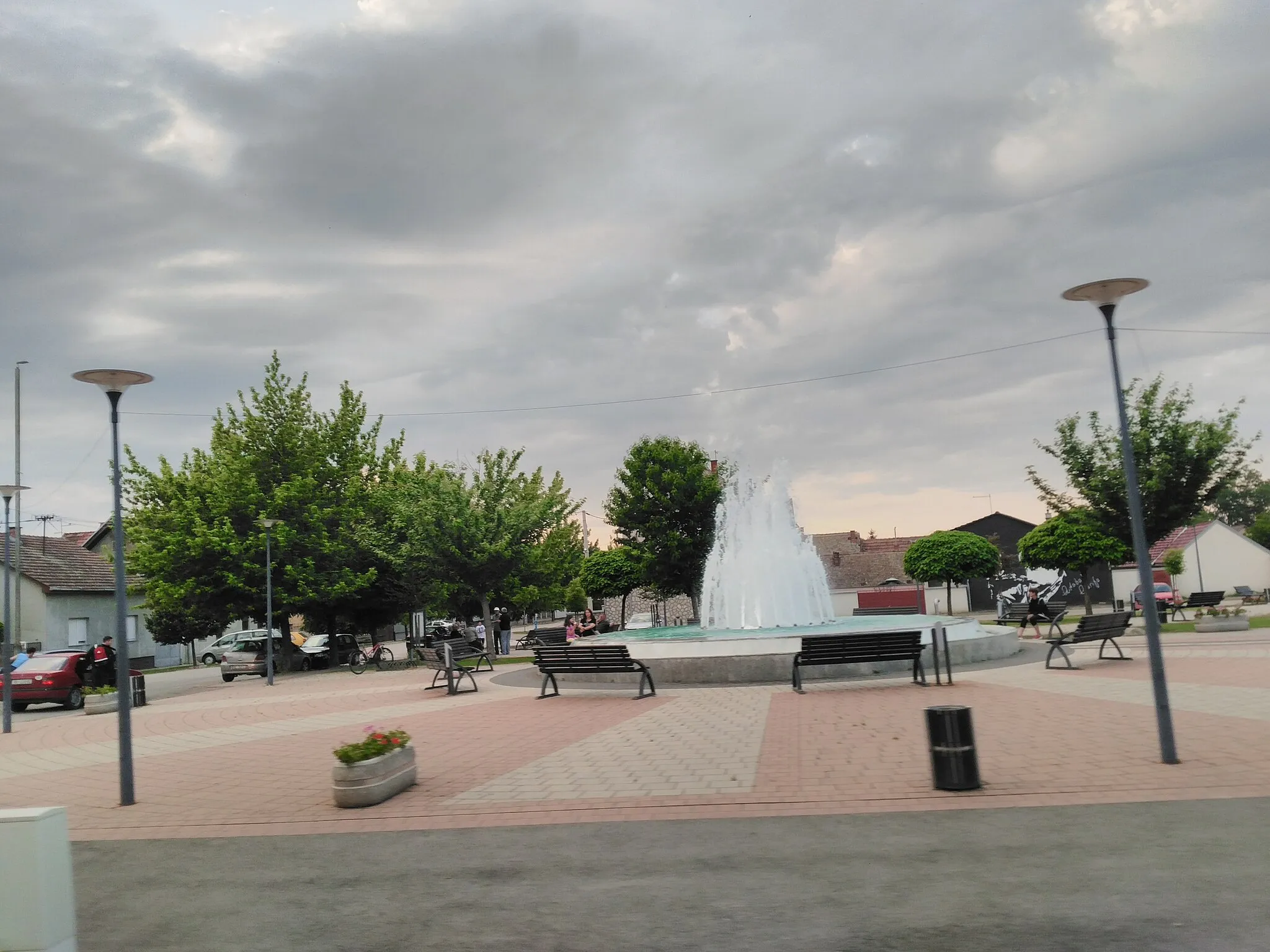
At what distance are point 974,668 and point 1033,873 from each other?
1264 centimetres

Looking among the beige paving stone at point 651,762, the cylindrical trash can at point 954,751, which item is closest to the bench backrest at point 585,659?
the beige paving stone at point 651,762

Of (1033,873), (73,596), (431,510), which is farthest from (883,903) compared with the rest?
(73,596)

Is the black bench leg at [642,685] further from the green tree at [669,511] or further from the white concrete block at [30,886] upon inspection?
the green tree at [669,511]

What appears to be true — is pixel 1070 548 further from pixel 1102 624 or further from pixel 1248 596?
pixel 1102 624

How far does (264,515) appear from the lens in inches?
1131

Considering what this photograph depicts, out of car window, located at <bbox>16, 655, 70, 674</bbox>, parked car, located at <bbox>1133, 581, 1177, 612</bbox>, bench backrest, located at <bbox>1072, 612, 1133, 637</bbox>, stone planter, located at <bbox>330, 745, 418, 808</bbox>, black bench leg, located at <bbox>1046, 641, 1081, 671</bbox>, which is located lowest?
parked car, located at <bbox>1133, 581, 1177, 612</bbox>

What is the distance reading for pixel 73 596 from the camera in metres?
45.2

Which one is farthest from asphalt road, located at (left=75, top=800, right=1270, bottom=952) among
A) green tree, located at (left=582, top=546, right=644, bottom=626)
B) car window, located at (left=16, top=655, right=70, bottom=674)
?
green tree, located at (left=582, top=546, right=644, bottom=626)

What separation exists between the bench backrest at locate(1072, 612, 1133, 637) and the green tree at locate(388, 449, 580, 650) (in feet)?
58.6

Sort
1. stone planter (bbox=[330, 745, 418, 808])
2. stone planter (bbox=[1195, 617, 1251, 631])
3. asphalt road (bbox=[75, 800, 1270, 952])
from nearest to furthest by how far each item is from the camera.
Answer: asphalt road (bbox=[75, 800, 1270, 952]), stone planter (bbox=[330, 745, 418, 808]), stone planter (bbox=[1195, 617, 1251, 631])

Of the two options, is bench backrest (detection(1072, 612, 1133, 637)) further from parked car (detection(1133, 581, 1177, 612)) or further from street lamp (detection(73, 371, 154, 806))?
parked car (detection(1133, 581, 1177, 612))

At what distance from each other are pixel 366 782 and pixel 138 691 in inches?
624

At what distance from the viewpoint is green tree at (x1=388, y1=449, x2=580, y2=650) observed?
30.0 m

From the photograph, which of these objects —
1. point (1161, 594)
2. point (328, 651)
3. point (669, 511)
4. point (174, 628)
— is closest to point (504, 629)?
point (328, 651)
